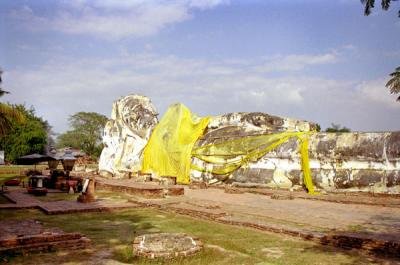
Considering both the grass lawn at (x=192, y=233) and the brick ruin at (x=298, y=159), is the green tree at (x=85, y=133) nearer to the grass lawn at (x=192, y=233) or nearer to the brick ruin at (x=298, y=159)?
the brick ruin at (x=298, y=159)

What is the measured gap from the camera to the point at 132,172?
64.7ft

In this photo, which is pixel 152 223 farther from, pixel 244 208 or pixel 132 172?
pixel 132 172

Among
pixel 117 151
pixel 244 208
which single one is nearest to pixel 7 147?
pixel 117 151

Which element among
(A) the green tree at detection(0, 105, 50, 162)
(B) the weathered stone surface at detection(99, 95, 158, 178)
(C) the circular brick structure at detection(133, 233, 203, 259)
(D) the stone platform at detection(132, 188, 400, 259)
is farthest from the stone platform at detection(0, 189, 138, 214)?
(A) the green tree at detection(0, 105, 50, 162)

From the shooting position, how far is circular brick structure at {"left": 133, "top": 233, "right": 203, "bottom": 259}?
5992 mm

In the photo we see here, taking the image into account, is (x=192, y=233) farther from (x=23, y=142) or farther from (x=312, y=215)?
(x=23, y=142)

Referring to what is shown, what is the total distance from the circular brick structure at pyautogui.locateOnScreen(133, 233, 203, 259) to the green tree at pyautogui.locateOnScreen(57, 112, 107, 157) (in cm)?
4616

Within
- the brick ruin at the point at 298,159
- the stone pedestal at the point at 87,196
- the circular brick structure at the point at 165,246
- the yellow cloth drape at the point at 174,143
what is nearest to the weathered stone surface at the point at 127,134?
the brick ruin at the point at 298,159

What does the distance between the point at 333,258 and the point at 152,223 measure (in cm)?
397

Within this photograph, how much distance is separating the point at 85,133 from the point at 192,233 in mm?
46390

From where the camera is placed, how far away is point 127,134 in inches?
843

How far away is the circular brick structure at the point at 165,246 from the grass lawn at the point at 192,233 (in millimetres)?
101

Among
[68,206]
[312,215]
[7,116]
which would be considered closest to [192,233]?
[312,215]

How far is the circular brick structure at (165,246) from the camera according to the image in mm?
5992
